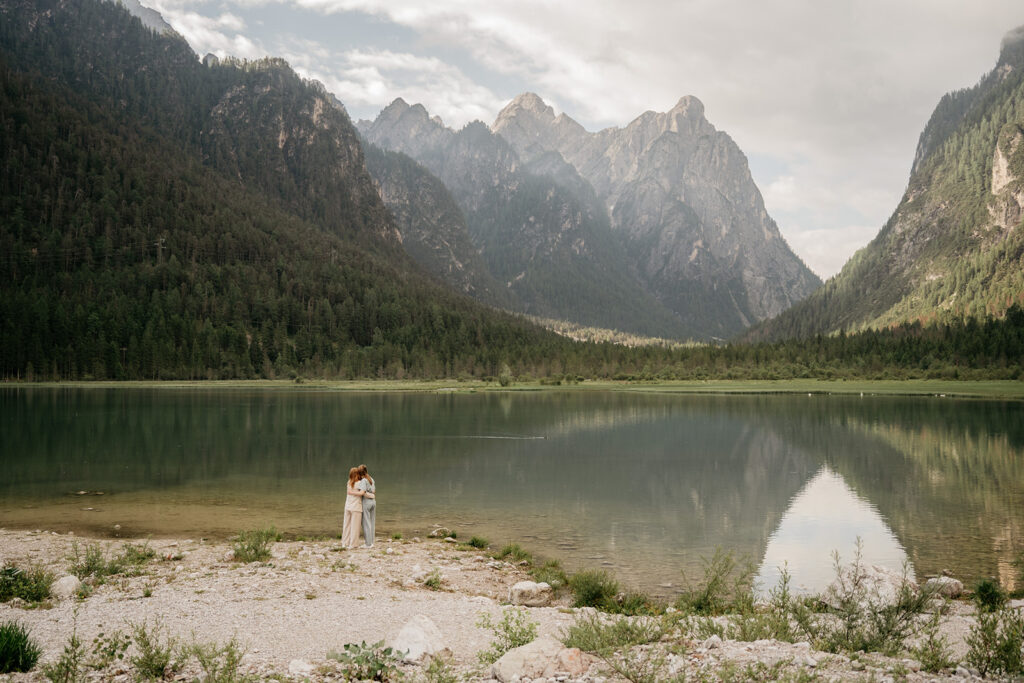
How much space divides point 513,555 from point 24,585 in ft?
36.3

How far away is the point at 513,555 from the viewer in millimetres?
18484

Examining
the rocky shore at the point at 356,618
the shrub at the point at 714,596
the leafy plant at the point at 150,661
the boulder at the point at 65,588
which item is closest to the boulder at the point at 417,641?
the rocky shore at the point at 356,618

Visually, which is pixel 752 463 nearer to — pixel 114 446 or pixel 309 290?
pixel 114 446

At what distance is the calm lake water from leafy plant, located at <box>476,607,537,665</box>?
215 inches

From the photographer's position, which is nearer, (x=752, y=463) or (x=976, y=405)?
(x=752, y=463)

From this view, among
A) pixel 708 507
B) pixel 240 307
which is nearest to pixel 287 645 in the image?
pixel 708 507

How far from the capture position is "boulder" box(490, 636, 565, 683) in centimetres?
898

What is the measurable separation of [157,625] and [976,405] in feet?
300

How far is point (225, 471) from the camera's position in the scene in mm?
33750

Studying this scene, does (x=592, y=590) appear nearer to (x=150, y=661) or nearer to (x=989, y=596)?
(x=989, y=596)

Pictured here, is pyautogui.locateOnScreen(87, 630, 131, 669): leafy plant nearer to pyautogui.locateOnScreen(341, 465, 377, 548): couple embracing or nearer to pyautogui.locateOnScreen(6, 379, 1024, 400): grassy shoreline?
pyautogui.locateOnScreen(341, 465, 377, 548): couple embracing

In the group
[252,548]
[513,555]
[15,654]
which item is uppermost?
[15,654]

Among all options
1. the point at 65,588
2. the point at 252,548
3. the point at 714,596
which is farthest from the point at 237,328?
the point at 714,596

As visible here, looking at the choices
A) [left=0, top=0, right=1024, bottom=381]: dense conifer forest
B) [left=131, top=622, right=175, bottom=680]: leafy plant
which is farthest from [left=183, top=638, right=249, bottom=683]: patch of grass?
[left=0, top=0, right=1024, bottom=381]: dense conifer forest
